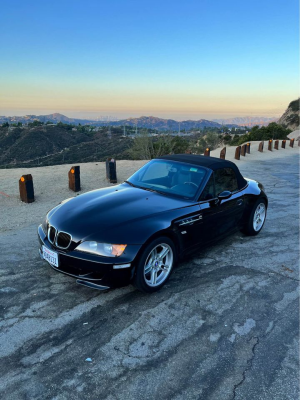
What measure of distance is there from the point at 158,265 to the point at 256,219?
2.74 m

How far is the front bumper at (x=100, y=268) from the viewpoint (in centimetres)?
312

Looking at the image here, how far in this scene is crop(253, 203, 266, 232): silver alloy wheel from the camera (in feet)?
17.9

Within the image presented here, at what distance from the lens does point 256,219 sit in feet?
18.2

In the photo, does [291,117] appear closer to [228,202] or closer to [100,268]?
[228,202]

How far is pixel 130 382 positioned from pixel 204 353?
72 cm

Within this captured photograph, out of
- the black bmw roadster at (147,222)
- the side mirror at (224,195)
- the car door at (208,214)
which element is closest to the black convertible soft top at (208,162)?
the black bmw roadster at (147,222)

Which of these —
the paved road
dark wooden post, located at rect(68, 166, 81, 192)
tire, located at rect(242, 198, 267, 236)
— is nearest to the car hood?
the paved road

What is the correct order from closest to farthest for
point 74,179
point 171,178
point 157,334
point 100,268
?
point 157,334 < point 100,268 < point 171,178 < point 74,179

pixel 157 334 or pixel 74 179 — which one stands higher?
pixel 74 179

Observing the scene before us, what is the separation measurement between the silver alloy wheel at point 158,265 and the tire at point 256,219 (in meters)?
2.22

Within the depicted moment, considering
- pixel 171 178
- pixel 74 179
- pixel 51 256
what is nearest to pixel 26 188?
pixel 74 179

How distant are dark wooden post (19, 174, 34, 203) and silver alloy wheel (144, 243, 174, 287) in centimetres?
509

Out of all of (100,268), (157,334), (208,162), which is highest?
(208,162)

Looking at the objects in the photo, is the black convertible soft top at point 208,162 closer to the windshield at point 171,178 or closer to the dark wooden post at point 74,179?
the windshield at point 171,178
